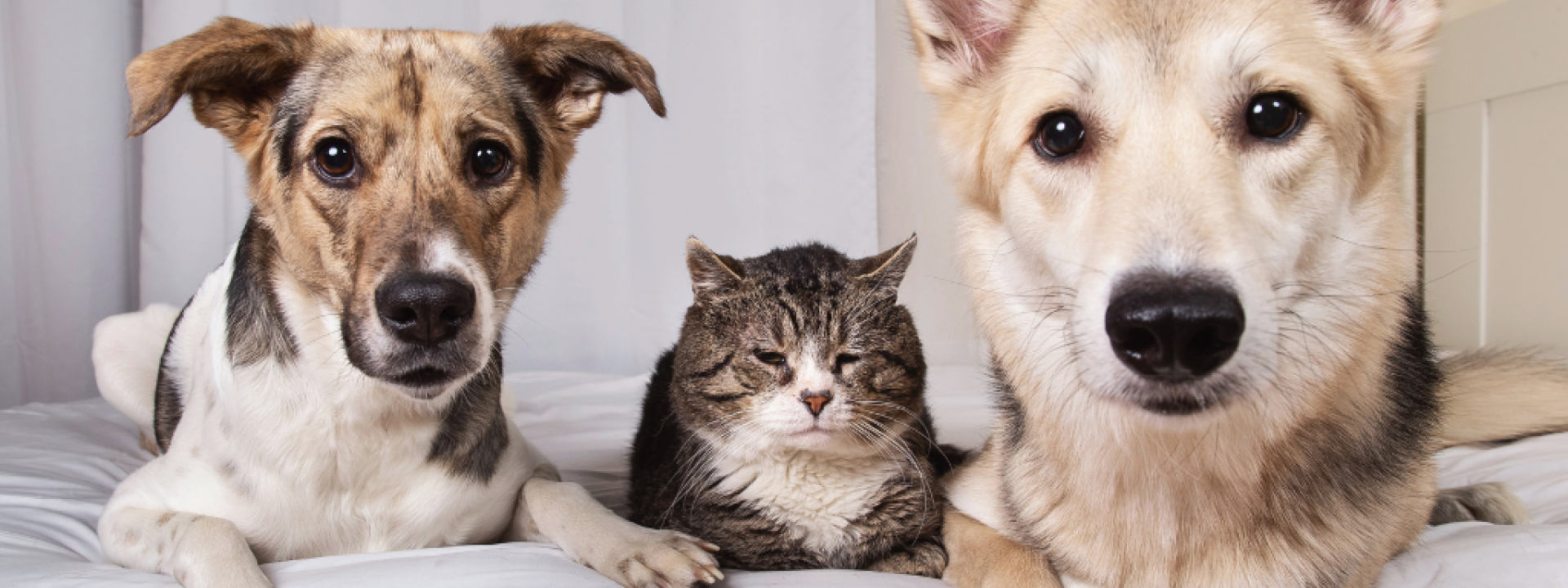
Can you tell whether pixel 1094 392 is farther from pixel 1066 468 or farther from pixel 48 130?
pixel 48 130

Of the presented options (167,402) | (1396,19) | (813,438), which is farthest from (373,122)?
(1396,19)

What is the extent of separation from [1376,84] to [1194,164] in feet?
1.26

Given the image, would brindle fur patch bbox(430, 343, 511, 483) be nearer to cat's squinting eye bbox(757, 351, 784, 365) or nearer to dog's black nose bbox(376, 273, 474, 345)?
dog's black nose bbox(376, 273, 474, 345)

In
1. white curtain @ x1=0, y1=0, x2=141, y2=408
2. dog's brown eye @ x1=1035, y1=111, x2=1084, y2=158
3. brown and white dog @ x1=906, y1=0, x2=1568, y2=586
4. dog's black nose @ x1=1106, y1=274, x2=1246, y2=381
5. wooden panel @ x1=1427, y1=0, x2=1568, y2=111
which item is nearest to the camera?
dog's black nose @ x1=1106, y1=274, x2=1246, y2=381

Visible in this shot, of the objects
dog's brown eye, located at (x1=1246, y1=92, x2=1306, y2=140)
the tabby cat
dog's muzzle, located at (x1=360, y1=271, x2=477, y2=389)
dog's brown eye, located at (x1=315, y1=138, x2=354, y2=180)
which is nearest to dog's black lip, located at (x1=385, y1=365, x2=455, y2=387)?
dog's muzzle, located at (x1=360, y1=271, x2=477, y2=389)

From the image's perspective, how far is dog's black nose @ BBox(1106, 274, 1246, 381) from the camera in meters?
1.06

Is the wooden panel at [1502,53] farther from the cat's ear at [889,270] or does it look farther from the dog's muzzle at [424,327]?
the dog's muzzle at [424,327]

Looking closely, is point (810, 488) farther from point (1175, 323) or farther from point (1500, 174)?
point (1500, 174)

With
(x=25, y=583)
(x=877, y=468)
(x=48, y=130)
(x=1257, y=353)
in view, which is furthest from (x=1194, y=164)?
(x=48, y=130)

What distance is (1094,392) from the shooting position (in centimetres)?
125

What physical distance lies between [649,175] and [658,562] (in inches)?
115

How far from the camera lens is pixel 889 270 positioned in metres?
1.95

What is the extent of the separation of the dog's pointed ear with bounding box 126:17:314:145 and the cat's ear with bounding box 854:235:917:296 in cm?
111

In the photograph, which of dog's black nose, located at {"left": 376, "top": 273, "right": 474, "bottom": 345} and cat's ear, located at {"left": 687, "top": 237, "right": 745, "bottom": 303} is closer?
dog's black nose, located at {"left": 376, "top": 273, "right": 474, "bottom": 345}
